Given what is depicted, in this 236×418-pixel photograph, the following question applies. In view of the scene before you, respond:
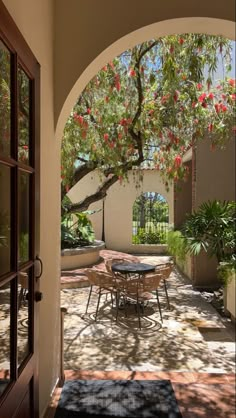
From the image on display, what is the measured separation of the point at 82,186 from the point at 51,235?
37.2ft

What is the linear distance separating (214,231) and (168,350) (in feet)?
9.74

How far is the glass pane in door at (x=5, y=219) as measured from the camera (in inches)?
70.6

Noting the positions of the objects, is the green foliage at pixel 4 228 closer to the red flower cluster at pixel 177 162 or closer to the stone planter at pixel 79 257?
the red flower cluster at pixel 177 162

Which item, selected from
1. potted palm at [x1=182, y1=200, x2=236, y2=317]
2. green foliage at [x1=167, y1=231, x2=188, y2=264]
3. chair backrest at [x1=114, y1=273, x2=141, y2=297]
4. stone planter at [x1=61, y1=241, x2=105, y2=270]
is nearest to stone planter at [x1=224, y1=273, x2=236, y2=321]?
potted palm at [x1=182, y1=200, x2=236, y2=317]

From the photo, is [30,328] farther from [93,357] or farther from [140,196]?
[140,196]

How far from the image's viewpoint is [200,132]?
704 cm

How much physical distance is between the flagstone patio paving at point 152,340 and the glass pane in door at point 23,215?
242 centimetres

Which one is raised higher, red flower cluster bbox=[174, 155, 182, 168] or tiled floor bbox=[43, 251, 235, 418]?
red flower cluster bbox=[174, 155, 182, 168]

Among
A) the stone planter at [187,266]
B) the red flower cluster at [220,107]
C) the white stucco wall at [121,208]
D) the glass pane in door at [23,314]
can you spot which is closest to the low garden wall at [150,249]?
the white stucco wall at [121,208]

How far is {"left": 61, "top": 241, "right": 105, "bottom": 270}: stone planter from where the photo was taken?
956 centimetres

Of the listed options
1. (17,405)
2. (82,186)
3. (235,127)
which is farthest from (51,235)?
(82,186)

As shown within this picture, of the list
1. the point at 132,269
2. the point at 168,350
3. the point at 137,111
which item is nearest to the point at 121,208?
the point at 132,269

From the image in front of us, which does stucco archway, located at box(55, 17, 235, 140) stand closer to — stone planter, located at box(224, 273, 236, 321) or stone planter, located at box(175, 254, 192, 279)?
stone planter, located at box(224, 273, 236, 321)

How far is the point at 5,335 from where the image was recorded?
74.3 inches
